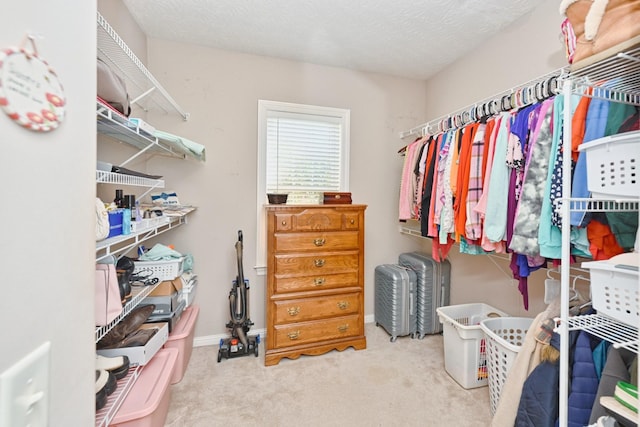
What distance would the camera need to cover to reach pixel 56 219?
37 cm

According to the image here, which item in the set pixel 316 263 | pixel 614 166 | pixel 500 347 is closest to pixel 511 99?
pixel 614 166

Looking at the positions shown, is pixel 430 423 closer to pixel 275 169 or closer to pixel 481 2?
pixel 275 169

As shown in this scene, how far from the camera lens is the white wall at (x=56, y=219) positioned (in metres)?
0.29

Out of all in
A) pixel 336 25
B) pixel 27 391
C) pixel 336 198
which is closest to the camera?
pixel 27 391

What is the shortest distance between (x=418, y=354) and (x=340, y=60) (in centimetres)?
267

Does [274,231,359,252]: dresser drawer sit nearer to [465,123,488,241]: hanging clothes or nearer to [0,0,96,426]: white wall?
[465,123,488,241]: hanging clothes

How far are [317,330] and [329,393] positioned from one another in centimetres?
48

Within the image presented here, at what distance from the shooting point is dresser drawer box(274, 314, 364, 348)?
2105mm

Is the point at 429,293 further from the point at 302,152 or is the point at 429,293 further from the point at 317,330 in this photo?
the point at 302,152

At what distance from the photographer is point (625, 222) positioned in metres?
1.15

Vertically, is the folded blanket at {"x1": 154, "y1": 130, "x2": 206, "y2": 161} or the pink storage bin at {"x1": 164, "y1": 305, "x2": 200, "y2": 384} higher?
the folded blanket at {"x1": 154, "y1": 130, "x2": 206, "y2": 161}

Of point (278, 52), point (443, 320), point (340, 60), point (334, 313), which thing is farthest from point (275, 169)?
point (443, 320)

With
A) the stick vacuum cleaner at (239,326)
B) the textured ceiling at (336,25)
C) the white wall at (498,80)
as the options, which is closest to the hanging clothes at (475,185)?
the white wall at (498,80)

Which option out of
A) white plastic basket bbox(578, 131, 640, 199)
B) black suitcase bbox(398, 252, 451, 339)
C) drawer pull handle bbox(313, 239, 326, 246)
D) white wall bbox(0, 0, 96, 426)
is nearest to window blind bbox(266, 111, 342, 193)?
drawer pull handle bbox(313, 239, 326, 246)
